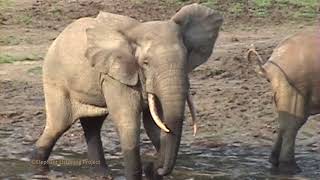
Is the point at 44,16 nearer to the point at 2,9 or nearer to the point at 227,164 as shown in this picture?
the point at 2,9

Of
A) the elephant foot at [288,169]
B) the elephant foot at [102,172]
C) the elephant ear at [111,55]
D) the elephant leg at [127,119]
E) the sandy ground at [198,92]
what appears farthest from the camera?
the sandy ground at [198,92]

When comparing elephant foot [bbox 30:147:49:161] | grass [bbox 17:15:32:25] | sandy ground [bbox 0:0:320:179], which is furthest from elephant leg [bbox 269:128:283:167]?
grass [bbox 17:15:32:25]

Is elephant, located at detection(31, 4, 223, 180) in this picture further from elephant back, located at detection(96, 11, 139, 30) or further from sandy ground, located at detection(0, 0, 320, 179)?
sandy ground, located at detection(0, 0, 320, 179)

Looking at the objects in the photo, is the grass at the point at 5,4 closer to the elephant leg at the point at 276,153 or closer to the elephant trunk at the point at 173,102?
the elephant leg at the point at 276,153

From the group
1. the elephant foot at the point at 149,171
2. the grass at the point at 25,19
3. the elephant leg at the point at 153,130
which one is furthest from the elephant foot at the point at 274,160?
the grass at the point at 25,19

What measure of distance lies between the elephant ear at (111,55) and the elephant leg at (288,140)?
5.83ft

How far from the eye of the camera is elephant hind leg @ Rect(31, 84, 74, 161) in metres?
9.60

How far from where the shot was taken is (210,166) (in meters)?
10.1

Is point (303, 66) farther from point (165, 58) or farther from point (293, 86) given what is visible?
point (165, 58)

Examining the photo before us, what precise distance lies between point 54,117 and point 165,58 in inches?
74.1

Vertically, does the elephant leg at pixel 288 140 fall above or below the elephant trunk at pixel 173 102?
below

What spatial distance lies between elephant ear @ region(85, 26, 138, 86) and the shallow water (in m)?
1.27

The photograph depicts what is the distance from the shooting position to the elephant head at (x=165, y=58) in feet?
26.5

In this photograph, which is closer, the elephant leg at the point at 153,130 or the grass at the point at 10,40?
the elephant leg at the point at 153,130
